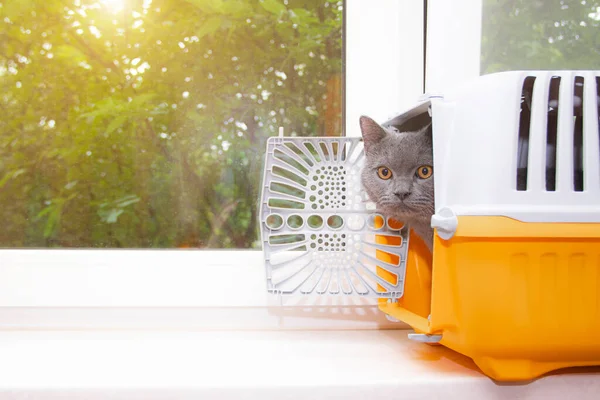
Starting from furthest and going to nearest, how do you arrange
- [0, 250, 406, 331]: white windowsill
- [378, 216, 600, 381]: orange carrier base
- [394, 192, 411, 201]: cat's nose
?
[0, 250, 406, 331]: white windowsill → [394, 192, 411, 201]: cat's nose → [378, 216, 600, 381]: orange carrier base

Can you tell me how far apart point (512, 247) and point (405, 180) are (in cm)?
20

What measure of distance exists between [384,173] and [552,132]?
0.76 feet

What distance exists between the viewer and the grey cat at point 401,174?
2.20ft

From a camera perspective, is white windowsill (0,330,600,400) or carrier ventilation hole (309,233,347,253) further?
carrier ventilation hole (309,233,347,253)

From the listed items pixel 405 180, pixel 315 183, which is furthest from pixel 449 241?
pixel 315 183

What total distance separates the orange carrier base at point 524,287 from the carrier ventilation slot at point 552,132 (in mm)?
74

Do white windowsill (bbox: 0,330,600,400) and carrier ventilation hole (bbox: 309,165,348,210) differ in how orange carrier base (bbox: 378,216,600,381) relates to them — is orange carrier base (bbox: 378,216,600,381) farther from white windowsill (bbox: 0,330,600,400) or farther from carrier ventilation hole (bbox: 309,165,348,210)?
carrier ventilation hole (bbox: 309,165,348,210)

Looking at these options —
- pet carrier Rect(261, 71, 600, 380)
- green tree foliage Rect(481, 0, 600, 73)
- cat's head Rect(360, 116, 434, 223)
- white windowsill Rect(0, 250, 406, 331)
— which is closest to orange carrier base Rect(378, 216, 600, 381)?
pet carrier Rect(261, 71, 600, 380)

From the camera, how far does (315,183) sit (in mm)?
753

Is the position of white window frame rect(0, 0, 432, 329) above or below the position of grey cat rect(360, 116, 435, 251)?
below

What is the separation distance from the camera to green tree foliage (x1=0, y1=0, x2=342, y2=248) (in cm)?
94

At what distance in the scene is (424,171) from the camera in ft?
2.25

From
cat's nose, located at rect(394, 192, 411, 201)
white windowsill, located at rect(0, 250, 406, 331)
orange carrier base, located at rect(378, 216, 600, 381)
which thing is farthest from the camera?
white windowsill, located at rect(0, 250, 406, 331)

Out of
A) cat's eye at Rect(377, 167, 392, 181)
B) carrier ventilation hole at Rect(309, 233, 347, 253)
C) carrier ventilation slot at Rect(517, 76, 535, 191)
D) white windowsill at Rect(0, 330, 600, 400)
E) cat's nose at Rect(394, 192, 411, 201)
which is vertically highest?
carrier ventilation slot at Rect(517, 76, 535, 191)
